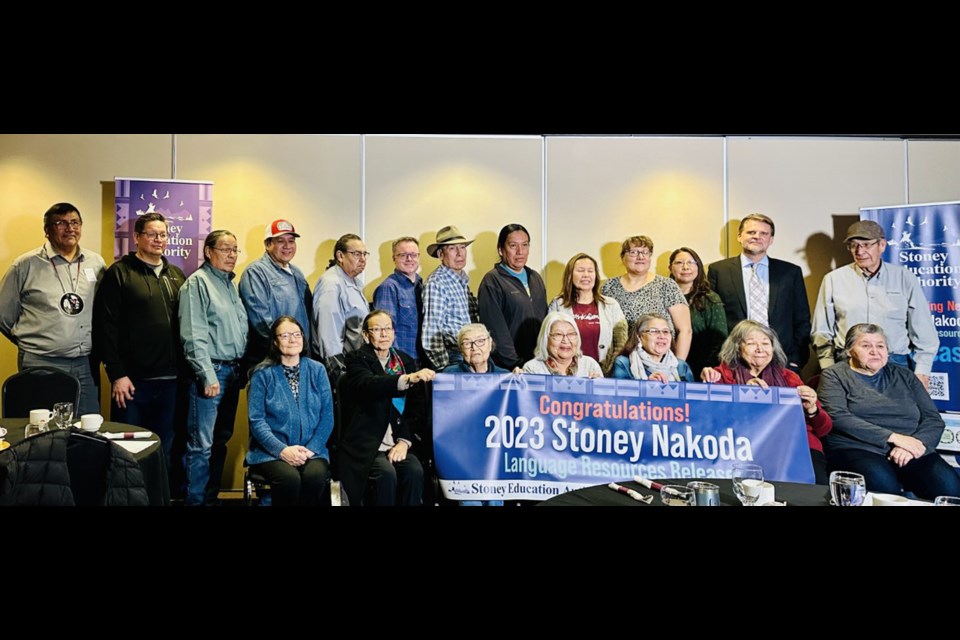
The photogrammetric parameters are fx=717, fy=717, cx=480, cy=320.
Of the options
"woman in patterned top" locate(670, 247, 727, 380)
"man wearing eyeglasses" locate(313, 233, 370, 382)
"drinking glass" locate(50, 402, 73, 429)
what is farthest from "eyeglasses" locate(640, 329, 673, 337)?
"drinking glass" locate(50, 402, 73, 429)

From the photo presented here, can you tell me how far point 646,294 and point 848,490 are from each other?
7.35ft

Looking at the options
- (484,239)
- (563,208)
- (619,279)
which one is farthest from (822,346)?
(484,239)

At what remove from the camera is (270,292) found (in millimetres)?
4301

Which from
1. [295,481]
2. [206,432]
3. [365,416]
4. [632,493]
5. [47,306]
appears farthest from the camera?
[47,306]

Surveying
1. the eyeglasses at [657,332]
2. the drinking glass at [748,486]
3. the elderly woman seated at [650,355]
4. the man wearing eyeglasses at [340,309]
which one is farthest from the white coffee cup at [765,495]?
the man wearing eyeglasses at [340,309]

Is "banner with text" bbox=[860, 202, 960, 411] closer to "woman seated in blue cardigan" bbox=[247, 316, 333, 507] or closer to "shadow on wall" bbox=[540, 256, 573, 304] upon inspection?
"shadow on wall" bbox=[540, 256, 573, 304]

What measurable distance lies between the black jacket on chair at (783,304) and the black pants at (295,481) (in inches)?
110

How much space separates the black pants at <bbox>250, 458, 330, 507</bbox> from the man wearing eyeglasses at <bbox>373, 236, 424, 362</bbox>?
3.57 feet

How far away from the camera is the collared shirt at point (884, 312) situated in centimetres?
465

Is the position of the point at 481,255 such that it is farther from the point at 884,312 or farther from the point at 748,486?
the point at 748,486

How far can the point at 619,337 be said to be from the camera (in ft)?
14.0

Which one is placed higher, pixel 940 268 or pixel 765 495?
pixel 940 268

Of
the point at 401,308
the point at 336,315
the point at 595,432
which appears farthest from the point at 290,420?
the point at 595,432

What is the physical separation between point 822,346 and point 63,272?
4778 mm
